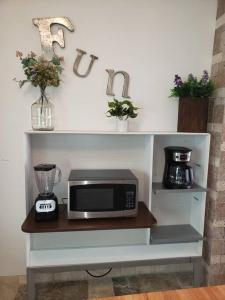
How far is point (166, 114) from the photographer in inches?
80.0

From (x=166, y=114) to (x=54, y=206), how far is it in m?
1.15

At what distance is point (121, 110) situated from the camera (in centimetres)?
184

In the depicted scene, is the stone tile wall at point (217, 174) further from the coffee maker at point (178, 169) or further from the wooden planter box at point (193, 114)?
the coffee maker at point (178, 169)

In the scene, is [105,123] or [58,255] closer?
[58,255]

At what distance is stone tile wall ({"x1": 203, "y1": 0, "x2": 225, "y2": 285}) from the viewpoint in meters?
1.85

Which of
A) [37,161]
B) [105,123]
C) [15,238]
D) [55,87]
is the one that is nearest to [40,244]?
[15,238]

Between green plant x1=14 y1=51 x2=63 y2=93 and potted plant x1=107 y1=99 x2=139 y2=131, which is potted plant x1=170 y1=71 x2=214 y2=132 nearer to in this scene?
potted plant x1=107 y1=99 x2=139 y2=131

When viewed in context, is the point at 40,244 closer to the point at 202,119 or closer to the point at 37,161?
the point at 37,161

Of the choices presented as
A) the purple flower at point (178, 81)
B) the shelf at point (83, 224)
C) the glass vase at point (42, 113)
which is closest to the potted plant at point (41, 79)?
the glass vase at point (42, 113)

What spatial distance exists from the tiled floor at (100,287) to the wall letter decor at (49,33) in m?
1.86

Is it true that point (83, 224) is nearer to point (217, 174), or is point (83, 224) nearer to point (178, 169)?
point (178, 169)

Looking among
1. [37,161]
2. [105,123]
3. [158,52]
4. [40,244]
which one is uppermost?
[158,52]

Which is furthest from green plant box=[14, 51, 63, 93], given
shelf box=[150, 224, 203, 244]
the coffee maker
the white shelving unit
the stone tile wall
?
shelf box=[150, 224, 203, 244]

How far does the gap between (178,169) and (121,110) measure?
2.07 feet
